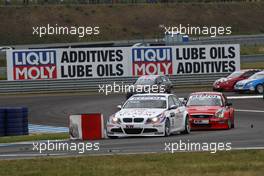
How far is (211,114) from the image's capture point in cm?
2820

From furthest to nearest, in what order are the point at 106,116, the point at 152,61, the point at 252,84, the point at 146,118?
the point at 152,61 → the point at 252,84 → the point at 106,116 → the point at 146,118

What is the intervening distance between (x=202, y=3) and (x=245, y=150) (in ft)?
255

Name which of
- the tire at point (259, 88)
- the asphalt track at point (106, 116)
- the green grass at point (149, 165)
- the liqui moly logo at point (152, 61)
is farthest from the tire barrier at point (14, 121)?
the liqui moly logo at point (152, 61)

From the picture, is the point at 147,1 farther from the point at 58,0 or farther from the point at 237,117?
the point at 237,117

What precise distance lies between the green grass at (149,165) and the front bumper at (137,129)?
5.24 meters

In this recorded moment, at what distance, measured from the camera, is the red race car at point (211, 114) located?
28.3m

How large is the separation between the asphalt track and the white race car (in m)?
0.39

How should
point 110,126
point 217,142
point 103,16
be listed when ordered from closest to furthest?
point 217,142, point 110,126, point 103,16

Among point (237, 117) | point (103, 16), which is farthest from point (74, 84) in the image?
point (103, 16)

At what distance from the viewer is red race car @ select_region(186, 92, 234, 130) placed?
28266mm

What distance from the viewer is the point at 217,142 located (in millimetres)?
22219

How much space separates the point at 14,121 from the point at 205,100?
20.1 ft

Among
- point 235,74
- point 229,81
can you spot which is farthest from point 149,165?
point 235,74

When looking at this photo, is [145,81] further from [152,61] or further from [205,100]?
[205,100]
